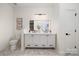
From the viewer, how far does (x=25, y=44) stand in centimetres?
510

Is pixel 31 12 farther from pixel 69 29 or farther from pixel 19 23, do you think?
pixel 69 29

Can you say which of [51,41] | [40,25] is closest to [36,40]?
[51,41]

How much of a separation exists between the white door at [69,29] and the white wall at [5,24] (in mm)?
2444

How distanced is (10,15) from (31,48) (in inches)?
72.8

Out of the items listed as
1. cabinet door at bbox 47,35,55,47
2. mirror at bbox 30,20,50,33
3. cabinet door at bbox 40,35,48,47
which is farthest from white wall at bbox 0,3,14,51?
cabinet door at bbox 47,35,55,47

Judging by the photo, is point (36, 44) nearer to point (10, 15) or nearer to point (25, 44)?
point (25, 44)

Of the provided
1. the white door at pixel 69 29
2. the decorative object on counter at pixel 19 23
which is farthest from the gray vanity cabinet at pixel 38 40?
the white door at pixel 69 29

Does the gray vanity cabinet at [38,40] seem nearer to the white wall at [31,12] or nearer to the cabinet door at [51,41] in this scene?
the cabinet door at [51,41]

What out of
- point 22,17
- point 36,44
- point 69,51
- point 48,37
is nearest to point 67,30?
point 69,51

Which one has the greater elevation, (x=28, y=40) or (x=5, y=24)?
(x=5, y=24)

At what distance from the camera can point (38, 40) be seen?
16.7ft

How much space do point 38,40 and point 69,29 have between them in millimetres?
1570

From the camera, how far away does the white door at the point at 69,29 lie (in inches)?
161

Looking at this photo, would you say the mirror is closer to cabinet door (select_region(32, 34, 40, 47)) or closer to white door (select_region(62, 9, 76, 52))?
cabinet door (select_region(32, 34, 40, 47))
